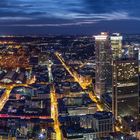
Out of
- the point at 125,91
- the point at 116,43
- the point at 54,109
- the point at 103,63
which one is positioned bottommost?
the point at 54,109

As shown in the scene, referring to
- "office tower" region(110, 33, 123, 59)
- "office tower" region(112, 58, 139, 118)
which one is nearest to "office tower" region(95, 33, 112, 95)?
"office tower" region(110, 33, 123, 59)

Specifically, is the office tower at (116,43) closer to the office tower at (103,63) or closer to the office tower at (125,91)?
the office tower at (103,63)

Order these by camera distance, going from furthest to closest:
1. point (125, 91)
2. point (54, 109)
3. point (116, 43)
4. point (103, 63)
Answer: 1. point (116, 43)
2. point (103, 63)
3. point (54, 109)
4. point (125, 91)

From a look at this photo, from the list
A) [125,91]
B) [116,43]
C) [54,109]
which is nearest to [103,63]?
[116,43]

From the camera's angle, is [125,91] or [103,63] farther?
[103,63]

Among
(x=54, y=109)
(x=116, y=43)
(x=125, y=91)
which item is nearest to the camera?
(x=125, y=91)

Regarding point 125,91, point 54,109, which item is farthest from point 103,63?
point 125,91

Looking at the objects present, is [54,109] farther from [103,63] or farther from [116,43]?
[116,43]

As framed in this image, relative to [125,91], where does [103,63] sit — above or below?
above

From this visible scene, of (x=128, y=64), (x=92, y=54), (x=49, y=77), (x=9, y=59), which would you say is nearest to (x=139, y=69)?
(x=128, y=64)

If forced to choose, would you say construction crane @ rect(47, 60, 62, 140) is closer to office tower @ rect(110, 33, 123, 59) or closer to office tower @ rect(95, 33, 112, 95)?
office tower @ rect(95, 33, 112, 95)

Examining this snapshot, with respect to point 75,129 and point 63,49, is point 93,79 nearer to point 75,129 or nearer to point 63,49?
point 75,129
